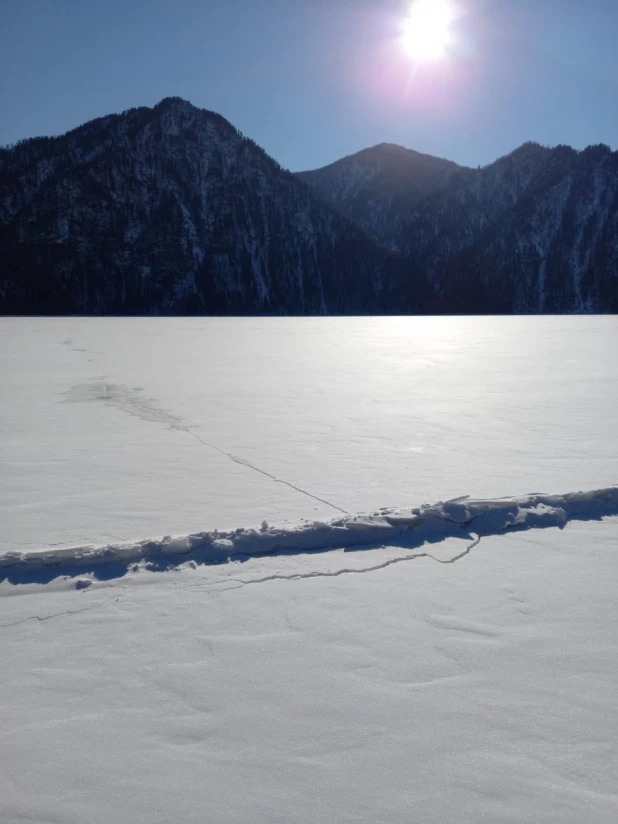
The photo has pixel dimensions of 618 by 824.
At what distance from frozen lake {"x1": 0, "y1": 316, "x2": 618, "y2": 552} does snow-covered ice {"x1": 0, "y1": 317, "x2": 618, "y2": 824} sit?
50mm

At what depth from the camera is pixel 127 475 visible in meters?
6.08

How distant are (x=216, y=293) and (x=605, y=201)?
106 metres

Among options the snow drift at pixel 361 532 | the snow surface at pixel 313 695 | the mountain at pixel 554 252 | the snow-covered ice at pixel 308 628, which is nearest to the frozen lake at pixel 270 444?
the snow-covered ice at pixel 308 628

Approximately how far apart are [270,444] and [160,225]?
13327cm

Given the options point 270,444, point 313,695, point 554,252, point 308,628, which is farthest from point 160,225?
point 313,695

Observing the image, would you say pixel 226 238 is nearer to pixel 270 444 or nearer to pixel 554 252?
pixel 554 252

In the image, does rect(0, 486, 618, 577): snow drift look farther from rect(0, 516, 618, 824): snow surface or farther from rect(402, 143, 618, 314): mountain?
rect(402, 143, 618, 314): mountain

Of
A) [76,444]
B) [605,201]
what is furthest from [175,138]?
[76,444]

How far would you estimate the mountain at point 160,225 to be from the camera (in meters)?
124

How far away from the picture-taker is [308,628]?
129 inches

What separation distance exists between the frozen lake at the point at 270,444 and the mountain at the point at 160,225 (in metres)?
117

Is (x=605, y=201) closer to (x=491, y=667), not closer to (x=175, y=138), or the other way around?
(x=175, y=138)

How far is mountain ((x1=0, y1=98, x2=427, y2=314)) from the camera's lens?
406 ft

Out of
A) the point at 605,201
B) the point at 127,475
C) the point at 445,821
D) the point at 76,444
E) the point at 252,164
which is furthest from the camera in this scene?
the point at 605,201
